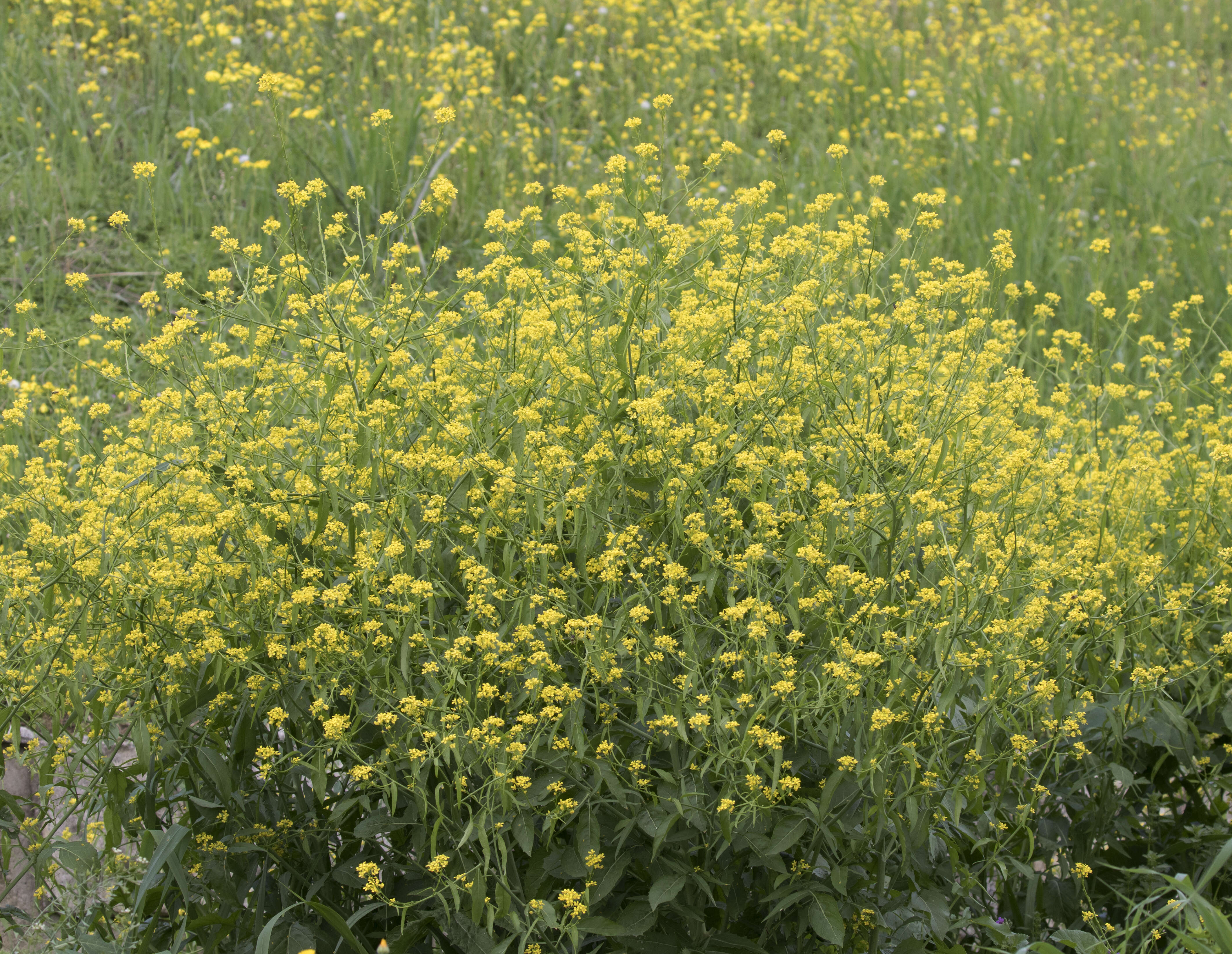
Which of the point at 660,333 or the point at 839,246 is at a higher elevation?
the point at 839,246

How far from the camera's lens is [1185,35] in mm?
9633

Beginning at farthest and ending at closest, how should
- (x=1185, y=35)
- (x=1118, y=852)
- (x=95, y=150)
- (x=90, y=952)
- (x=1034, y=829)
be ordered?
(x=1185, y=35) → (x=95, y=150) → (x=1118, y=852) → (x=1034, y=829) → (x=90, y=952)

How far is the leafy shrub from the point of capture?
2.22 meters

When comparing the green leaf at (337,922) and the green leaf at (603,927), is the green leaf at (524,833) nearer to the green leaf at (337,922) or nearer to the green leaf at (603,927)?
the green leaf at (603,927)

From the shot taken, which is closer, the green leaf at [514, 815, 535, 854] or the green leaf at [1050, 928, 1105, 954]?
the green leaf at [514, 815, 535, 854]

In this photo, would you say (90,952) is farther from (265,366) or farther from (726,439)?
(726,439)

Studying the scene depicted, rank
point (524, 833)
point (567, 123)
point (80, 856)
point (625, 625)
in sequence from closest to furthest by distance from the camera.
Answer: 1. point (524, 833)
2. point (625, 625)
3. point (80, 856)
4. point (567, 123)

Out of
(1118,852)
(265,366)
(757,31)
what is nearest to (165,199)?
(265,366)

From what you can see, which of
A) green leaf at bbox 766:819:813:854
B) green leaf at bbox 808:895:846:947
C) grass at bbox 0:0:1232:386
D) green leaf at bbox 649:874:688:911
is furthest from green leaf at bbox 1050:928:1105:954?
grass at bbox 0:0:1232:386

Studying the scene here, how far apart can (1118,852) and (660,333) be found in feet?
5.85

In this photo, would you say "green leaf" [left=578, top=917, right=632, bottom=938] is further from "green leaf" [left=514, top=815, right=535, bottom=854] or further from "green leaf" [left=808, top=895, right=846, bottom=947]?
"green leaf" [left=808, top=895, right=846, bottom=947]

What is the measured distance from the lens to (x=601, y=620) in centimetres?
216

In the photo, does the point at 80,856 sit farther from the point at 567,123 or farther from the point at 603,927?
the point at 567,123

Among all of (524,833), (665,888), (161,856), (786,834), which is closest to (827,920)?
(786,834)
